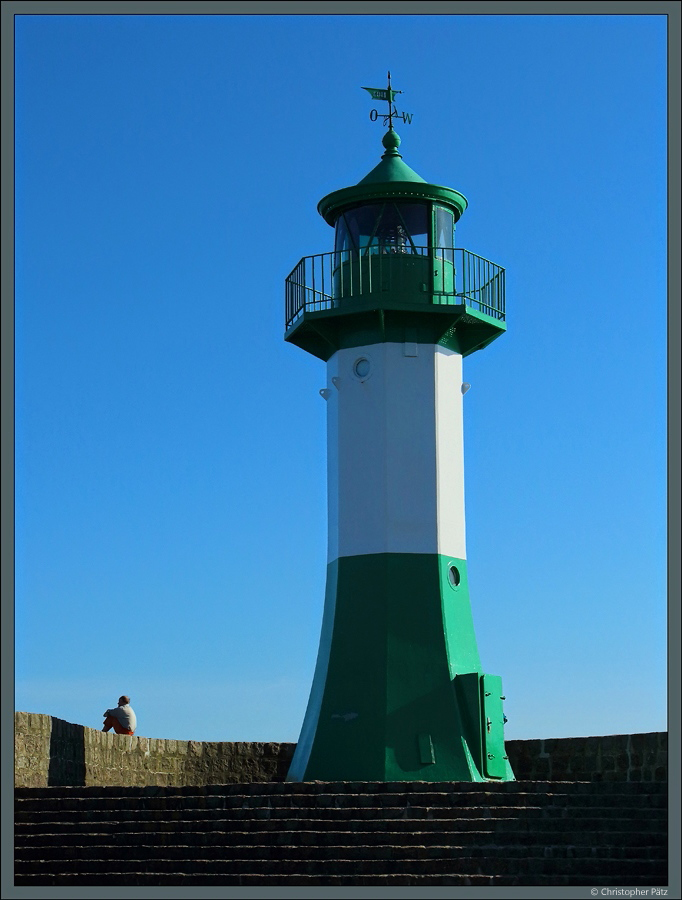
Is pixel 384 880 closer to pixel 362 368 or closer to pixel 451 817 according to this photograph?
pixel 451 817

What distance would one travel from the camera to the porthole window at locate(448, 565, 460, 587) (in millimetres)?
19547

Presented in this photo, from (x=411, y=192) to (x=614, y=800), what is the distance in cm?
768

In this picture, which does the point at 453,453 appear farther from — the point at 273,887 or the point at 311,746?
the point at 273,887

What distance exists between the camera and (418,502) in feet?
64.1

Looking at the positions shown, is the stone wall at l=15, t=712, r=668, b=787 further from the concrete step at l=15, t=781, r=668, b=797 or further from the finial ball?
the finial ball

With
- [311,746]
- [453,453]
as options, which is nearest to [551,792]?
[311,746]

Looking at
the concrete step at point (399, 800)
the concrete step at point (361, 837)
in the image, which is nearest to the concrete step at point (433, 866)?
the concrete step at point (361, 837)

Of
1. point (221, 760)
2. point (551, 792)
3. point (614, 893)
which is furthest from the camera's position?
point (221, 760)

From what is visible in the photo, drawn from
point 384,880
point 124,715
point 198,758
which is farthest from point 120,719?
point 384,880

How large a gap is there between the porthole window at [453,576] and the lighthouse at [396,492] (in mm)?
24

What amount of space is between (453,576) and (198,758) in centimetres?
422

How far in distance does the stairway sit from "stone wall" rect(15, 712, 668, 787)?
1.25 m

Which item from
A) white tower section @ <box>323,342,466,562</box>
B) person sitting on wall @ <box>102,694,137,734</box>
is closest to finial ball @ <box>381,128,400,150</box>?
white tower section @ <box>323,342,466,562</box>

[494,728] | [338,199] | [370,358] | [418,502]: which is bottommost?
[494,728]
